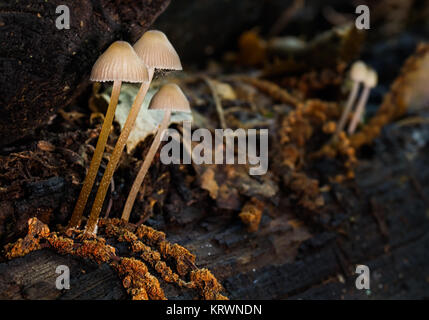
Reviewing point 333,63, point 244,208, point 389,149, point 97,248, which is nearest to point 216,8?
point 333,63

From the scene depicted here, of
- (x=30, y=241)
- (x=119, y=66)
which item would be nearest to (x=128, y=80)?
(x=119, y=66)

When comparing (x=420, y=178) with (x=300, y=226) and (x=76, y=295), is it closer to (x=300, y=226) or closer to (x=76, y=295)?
(x=300, y=226)

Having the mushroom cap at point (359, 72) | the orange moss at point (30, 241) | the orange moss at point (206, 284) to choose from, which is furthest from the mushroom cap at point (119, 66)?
the mushroom cap at point (359, 72)

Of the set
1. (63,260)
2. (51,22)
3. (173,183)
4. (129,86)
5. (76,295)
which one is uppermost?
(51,22)

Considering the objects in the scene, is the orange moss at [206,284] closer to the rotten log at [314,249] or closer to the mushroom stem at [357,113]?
the rotten log at [314,249]

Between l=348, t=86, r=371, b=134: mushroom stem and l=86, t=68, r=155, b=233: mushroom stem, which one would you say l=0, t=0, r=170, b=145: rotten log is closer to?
l=86, t=68, r=155, b=233: mushroom stem

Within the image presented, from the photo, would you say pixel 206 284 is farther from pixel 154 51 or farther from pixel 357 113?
pixel 357 113

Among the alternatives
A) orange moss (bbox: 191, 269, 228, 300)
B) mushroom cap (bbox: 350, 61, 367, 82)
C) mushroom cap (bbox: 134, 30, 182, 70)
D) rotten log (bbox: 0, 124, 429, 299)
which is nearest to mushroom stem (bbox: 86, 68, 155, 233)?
Result: mushroom cap (bbox: 134, 30, 182, 70)
